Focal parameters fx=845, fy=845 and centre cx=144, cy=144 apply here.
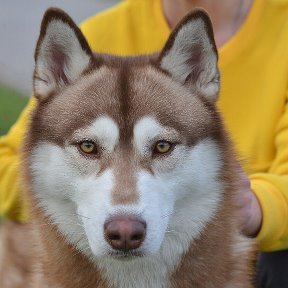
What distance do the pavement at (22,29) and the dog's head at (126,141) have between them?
484cm

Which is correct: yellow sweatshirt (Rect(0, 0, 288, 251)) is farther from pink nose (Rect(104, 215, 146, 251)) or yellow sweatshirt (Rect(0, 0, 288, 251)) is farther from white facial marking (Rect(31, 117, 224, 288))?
pink nose (Rect(104, 215, 146, 251))

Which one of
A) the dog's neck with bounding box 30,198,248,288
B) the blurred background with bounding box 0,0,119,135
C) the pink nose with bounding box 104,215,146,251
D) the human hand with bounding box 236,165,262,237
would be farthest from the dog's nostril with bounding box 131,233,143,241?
the blurred background with bounding box 0,0,119,135

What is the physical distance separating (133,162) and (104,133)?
0.37ft

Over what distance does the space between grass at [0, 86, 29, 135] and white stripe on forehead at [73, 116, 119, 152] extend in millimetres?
3539

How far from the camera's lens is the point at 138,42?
3184 mm

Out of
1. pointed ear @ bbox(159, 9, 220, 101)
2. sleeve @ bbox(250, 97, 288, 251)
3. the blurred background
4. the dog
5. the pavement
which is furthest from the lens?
the pavement

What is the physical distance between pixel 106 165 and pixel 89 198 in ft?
0.33

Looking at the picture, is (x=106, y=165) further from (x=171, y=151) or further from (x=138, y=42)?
(x=138, y=42)

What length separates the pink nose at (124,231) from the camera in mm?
2158

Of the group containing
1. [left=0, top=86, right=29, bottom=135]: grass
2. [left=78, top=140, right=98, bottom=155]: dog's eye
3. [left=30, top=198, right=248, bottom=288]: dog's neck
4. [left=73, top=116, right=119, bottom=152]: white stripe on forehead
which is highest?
[left=73, top=116, right=119, bottom=152]: white stripe on forehead

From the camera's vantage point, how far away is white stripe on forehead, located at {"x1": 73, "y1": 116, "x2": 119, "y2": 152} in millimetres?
2303

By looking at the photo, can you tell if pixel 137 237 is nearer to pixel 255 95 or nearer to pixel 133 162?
pixel 133 162

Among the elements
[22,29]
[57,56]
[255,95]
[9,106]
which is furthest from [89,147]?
[22,29]

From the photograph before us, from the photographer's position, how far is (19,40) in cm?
876
